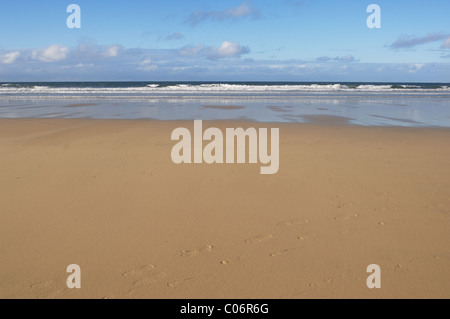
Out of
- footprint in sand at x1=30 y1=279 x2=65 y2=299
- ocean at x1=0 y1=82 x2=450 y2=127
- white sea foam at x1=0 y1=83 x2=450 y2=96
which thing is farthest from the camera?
white sea foam at x1=0 y1=83 x2=450 y2=96

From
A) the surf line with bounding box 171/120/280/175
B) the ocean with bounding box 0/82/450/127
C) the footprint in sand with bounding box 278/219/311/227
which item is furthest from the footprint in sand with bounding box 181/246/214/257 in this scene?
the ocean with bounding box 0/82/450/127

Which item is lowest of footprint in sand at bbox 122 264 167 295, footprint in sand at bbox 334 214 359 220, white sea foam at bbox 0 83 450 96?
footprint in sand at bbox 122 264 167 295

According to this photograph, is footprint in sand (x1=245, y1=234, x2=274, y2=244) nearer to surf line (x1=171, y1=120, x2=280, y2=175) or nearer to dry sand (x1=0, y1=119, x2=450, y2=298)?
dry sand (x1=0, y1=119, x2=450, y2=298)

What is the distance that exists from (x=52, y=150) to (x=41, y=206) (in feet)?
13.3

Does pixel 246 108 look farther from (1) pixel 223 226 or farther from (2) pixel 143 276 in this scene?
(2) pixel 143 276

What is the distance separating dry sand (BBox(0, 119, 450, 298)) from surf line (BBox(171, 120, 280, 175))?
343 mm

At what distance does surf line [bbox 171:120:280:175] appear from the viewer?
7.35 metres

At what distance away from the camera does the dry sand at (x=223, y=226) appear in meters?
3.17

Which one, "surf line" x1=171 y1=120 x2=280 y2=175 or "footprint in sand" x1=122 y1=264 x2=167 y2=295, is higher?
"surf line" x1=171 y1=120 x2=280 y2=175

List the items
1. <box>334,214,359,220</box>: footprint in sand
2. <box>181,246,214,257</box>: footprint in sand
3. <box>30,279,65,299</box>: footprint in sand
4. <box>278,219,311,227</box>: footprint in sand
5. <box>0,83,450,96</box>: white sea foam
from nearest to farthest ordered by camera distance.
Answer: <box>30,279,65,299</box>: footprint in sand
<box>181,246,214,257</box>: footprint in sand
<box>278,219,311,227</box>: footprint in sand
<box>334,214,359,220</box>: footprint in sand
<box>0,83,450,96</box>: white sea foam

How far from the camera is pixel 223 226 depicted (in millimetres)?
4254

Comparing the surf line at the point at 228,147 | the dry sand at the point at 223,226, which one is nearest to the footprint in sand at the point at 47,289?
the dry sand at the point at 223,226

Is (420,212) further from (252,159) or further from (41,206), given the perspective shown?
(41,206)
